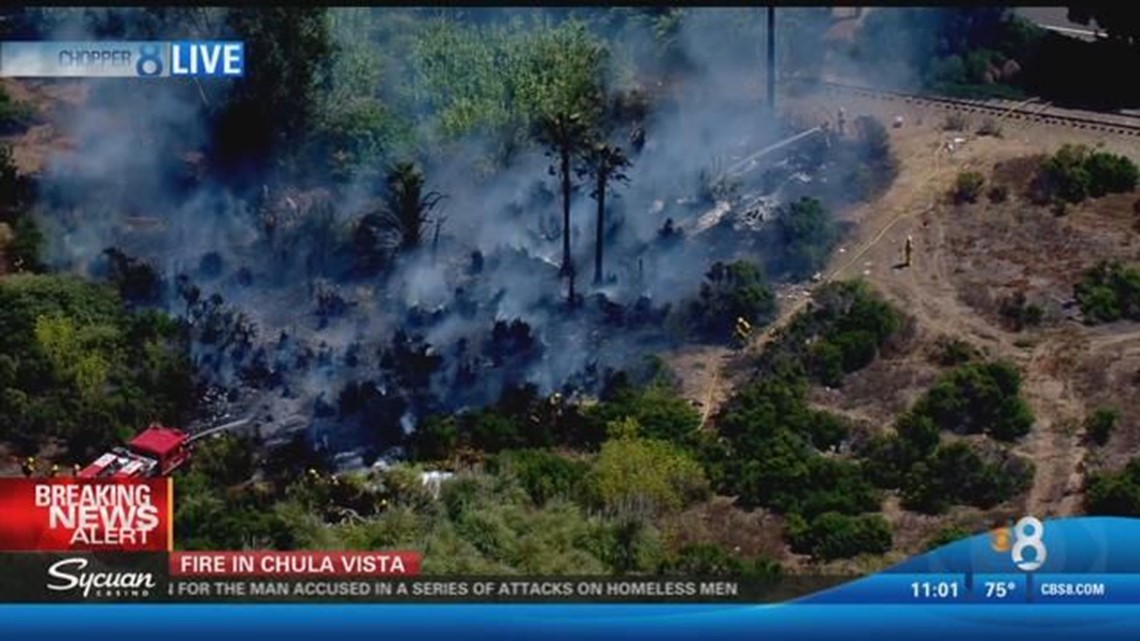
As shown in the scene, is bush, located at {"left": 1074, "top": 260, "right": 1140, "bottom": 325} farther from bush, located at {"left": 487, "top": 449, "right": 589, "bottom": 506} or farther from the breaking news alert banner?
bush, located at {"left": 487, "top": 449, "right": 589, "bottom": 506}

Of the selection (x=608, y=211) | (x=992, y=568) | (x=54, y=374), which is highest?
(x=608, y=211)

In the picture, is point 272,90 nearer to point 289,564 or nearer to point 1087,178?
point 289,564

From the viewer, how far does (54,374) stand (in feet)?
174

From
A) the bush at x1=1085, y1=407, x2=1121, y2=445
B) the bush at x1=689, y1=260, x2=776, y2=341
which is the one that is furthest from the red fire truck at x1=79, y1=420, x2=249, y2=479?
the bush at x1=1085, y1=407, x2=1121, y2=445

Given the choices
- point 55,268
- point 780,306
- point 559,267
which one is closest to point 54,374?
point 55,268

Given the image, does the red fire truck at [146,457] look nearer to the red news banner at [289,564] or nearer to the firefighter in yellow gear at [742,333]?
the red news banner at [289,564]

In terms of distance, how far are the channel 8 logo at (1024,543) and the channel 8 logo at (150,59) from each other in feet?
79.6

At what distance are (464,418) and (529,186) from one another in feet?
31.6

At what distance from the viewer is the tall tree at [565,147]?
57031 millimetres

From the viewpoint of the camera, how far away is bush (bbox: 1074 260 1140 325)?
54688 millimetres

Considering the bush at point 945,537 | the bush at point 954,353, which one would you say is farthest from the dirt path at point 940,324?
the bush at point 945,537

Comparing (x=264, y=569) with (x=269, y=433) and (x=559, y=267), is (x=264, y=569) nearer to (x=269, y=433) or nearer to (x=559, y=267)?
(x=269, y=433)

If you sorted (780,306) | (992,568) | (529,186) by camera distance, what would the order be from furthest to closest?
(529,186) < (780,306) < (992,568)
